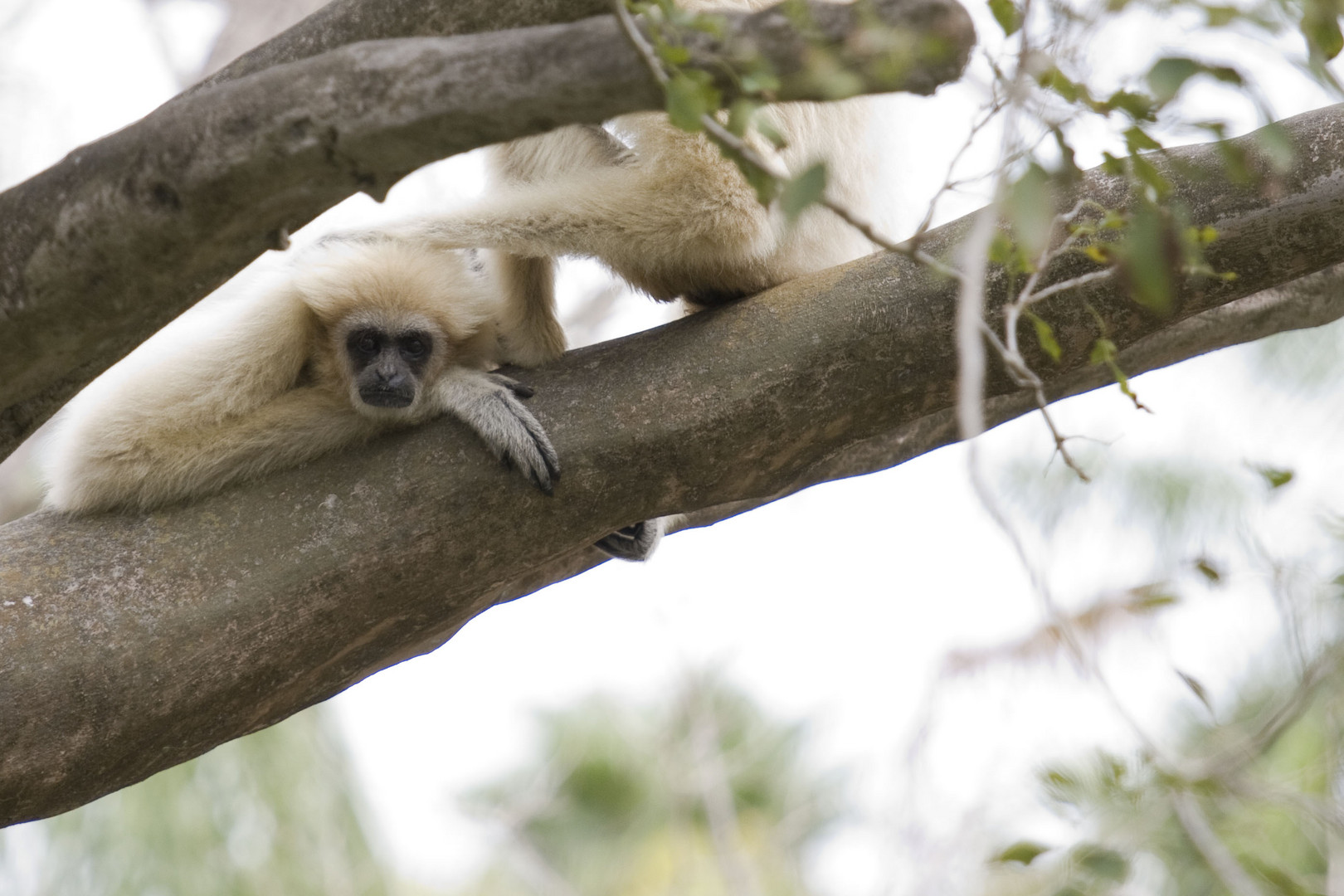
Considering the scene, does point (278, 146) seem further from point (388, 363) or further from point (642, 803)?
point (642, 803)

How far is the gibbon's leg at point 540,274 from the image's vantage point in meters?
3.46

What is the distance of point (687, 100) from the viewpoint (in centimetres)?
143

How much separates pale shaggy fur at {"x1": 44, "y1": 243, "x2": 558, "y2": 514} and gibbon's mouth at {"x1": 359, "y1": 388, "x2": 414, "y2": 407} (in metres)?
0.02

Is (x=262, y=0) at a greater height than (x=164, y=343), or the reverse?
(x=262, y=0)

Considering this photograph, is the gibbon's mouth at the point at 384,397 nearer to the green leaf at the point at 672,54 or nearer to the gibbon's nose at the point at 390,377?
the gibbon's nose at the point at 390,377

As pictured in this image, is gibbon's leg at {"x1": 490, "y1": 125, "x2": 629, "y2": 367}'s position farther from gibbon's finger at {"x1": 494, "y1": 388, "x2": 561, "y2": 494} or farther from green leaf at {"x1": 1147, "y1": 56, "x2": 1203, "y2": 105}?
green leaf at {"x1": 1147, "y1": 56, "x2": 1203, "y2": 105}

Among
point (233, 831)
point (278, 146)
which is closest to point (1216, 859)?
point (278, 146)

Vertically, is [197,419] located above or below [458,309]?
below

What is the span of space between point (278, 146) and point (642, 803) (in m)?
11.8

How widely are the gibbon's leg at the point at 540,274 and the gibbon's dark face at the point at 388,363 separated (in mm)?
276

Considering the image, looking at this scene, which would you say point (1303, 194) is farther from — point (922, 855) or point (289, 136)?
point (922, 855)

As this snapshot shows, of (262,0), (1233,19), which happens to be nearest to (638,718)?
(262,0)

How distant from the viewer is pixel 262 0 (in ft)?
27.5

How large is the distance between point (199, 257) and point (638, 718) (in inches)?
466
